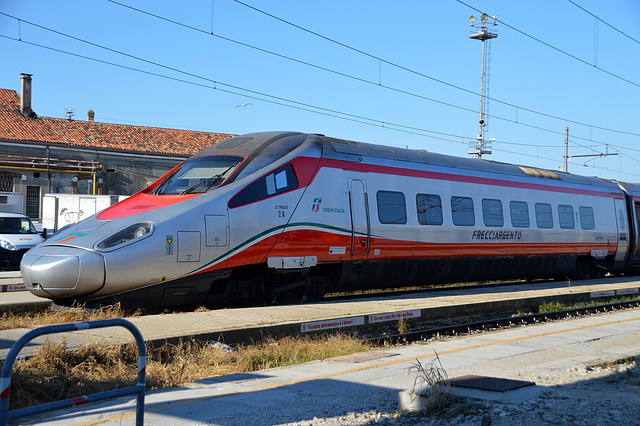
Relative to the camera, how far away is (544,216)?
64.8 feet

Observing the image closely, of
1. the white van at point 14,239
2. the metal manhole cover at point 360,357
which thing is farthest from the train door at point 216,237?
the white van at point 14,239

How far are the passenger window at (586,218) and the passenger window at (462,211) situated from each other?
5939 millimetres

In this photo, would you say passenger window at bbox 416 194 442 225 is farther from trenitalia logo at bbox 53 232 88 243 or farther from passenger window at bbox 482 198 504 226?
trenitalia logo at bbox 53 232 88 243

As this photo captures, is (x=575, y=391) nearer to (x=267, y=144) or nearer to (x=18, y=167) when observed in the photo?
(x=267, y=144)

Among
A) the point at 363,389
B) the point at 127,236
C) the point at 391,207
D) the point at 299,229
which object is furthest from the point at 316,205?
the point at 363,389

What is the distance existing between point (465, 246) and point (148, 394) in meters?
11.9

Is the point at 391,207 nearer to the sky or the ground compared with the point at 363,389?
nearer to the sky

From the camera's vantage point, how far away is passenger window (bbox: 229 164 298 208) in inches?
470

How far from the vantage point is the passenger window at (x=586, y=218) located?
2134 cm

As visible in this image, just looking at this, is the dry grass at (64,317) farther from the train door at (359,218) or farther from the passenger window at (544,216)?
the passenger window at (544,216)

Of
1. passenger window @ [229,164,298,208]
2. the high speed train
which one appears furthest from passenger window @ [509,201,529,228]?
passenger window @ [229,164,298,208]

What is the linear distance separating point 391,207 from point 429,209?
1.47 meters

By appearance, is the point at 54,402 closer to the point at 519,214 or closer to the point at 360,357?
the point at 360,357

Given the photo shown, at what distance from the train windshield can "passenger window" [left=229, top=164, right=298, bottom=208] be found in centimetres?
48
